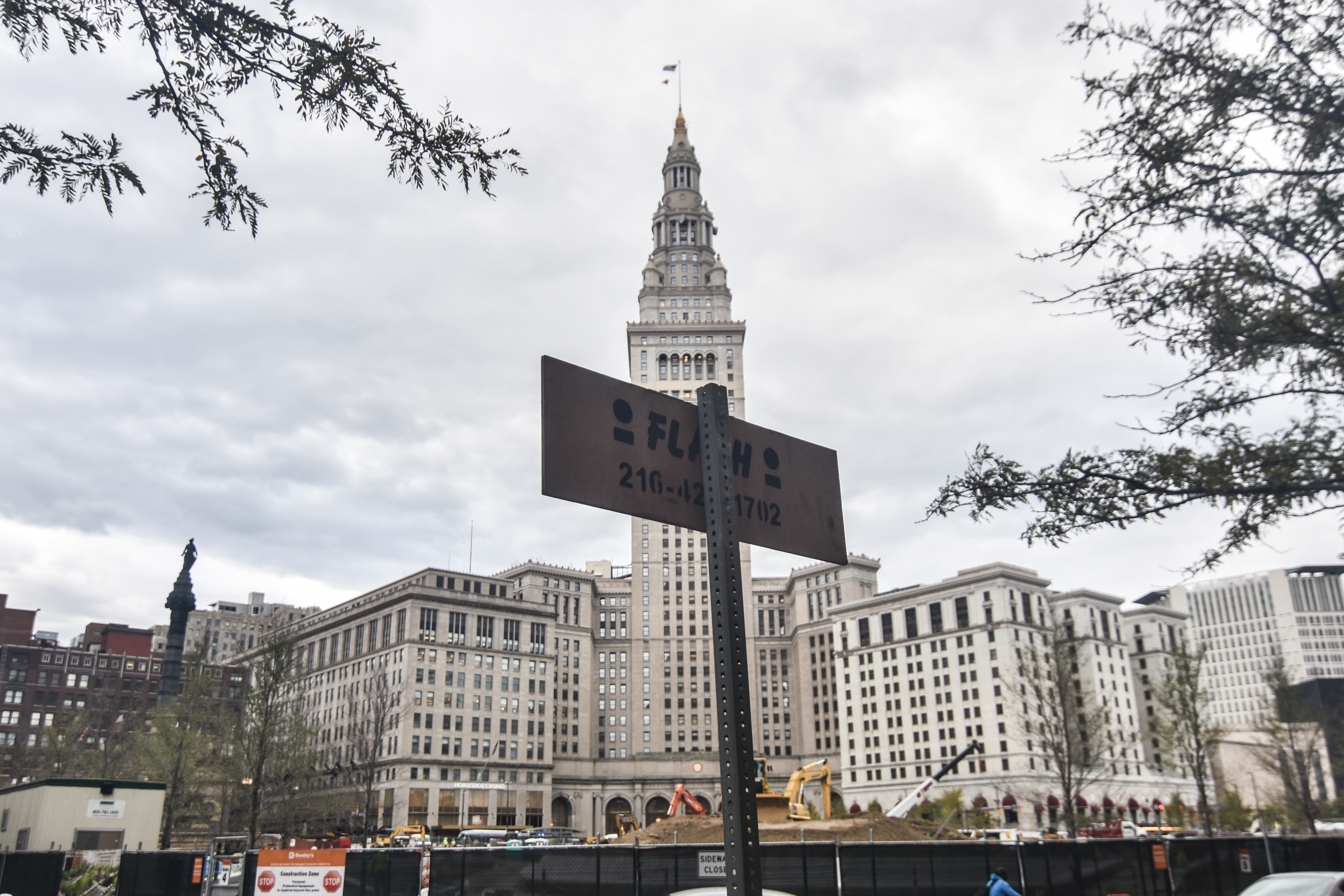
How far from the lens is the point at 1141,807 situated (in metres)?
112

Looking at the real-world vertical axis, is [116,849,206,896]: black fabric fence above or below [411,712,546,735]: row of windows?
below

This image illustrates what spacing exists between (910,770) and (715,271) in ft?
237

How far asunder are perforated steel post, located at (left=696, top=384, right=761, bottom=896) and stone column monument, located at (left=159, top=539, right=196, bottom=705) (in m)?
110

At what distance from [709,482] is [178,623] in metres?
120

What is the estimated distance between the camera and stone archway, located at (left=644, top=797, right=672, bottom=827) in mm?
121125

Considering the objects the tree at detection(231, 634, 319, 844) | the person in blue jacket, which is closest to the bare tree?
the tree at detection(231, 634, 319, 844)

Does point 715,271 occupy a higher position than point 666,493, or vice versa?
point 715,271

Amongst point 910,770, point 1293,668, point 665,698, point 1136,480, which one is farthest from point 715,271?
point 1136,480

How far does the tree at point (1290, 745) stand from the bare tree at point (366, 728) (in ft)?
185

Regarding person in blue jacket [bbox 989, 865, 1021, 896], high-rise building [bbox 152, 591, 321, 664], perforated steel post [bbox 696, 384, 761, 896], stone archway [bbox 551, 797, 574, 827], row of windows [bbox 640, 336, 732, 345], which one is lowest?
stone archway [bbox 551, 797, 574, 827]

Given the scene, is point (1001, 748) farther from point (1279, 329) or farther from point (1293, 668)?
point (1279, 329)

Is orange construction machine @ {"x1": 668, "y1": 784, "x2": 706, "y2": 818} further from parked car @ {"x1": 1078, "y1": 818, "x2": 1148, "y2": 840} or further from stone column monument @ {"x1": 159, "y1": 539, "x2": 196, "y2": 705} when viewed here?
stone column monument @ {"x1": 159, "y1": 539, "x2": 196, "y2": 705}

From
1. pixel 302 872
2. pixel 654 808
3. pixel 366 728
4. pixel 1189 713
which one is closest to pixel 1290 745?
pixel 1189 713

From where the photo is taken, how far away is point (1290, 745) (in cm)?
5828
